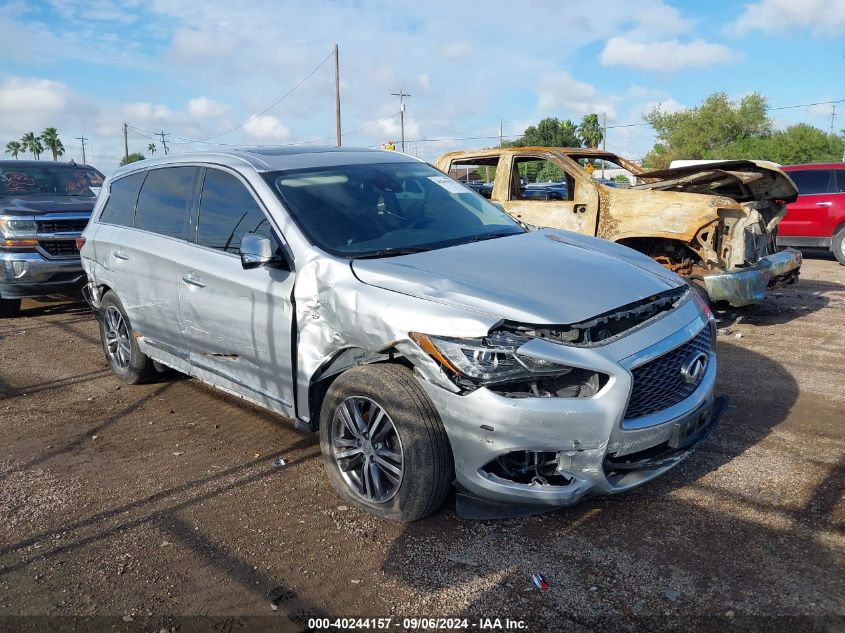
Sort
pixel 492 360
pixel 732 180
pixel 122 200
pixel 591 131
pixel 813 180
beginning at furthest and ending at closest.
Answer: pixel 591 131, pixel 813 180, pixel 732 180, pixel 122 200, pixel 492 360

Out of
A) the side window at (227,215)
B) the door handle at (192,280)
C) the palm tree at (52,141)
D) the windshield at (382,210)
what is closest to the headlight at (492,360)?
the windshield at (382,210)

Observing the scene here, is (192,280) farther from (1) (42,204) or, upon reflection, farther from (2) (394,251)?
(1) (42,204)

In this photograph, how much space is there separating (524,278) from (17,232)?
23.6 feet

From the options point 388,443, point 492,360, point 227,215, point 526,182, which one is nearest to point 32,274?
point 227,215

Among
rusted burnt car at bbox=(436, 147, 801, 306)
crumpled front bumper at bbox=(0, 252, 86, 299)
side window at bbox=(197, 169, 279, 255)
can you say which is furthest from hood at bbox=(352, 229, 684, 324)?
crumpled front bumper at bbox=(0, 252, 86, 299)

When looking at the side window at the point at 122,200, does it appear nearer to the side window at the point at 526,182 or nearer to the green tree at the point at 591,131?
the side window at the point at 526,182

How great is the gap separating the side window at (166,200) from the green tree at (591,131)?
67819 mm

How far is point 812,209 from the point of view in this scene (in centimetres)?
1239

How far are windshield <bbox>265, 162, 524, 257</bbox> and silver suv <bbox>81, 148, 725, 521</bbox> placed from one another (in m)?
0.01

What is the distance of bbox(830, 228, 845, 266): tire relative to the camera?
12213 mm

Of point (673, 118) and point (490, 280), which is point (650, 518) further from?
point (673, 118)

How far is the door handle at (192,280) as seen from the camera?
440cm

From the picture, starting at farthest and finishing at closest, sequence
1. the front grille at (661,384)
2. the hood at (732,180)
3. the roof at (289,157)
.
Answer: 1. the hood at (732,180)
2. the roof at (289,157)
3. the front grille at (661,384)

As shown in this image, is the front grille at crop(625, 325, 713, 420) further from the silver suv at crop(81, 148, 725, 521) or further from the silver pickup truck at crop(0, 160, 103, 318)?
the silver pickup truck at crop(0, 160, 103, 318)
